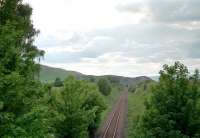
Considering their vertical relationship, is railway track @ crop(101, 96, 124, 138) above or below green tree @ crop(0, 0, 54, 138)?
below

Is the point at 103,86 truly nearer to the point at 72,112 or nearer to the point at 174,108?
the point at 72,112

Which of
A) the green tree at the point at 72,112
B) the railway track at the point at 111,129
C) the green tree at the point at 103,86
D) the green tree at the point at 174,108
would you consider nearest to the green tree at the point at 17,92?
the green tree at the point at 174,108

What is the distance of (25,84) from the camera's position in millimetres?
15055

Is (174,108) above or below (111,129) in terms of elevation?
above

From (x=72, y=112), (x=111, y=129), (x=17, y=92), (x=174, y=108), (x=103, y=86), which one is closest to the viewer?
(x=17, y=92)

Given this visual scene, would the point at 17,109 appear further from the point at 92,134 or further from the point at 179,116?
the point at 92,134

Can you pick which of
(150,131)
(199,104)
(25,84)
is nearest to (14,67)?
(25,84)

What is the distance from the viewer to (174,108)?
20.2m

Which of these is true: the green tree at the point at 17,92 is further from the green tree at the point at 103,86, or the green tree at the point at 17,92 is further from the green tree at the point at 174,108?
the green tree at the point at 103,86

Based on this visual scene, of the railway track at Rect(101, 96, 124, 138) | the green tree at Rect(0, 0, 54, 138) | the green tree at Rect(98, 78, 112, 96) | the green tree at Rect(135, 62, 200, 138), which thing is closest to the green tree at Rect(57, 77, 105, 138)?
the green tree at Rect(135, 62, 200, 138)

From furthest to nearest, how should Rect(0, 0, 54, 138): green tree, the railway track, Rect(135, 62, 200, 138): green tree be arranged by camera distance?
1. the railway track
2. Rect(135, 62, 200, 138): green tree
3. Rect(0, 0, 54, 138): green tree

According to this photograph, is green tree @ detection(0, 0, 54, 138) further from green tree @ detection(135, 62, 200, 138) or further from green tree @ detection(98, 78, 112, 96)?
green tree @ detection(98, 78, 112, 96)

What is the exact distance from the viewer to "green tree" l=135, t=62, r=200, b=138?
1958 centimetres

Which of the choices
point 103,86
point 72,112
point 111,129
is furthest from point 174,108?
point 103,86
